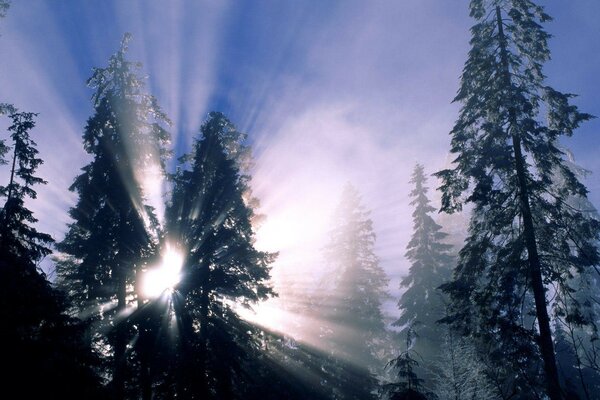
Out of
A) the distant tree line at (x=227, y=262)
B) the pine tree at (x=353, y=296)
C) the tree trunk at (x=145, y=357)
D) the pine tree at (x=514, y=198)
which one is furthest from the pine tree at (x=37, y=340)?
the pine tree at (x=353, y=296)

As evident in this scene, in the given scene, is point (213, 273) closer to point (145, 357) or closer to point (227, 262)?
point (227, 262)

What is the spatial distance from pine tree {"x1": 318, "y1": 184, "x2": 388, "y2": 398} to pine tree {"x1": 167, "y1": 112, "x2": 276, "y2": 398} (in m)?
12.9

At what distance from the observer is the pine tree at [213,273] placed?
1480 cm

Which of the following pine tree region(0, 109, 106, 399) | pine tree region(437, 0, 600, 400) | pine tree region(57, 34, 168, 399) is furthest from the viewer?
pine tree region(57, 34, 168, 399)

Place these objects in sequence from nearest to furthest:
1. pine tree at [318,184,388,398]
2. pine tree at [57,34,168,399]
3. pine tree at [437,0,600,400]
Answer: pine tree at [437,0,600,400]
pine tree at [57,34,168,399]
pine tree at [318,184,388,398]

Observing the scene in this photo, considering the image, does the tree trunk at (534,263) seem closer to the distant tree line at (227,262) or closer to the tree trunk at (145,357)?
the distant tree line at (227,262)

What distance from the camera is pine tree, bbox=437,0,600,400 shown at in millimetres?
12492

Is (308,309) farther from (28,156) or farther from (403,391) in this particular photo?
(28,156)

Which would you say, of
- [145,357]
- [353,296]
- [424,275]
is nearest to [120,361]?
[145,357]

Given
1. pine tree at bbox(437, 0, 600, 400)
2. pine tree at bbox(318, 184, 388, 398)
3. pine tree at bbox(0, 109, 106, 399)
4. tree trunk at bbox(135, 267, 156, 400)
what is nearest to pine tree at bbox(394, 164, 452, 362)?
pine tree at bbox(318, 184, 388, 398)

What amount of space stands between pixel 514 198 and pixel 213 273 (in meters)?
12.5

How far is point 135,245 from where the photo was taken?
18.4 m

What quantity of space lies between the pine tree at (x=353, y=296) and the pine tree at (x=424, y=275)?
284 centimetres

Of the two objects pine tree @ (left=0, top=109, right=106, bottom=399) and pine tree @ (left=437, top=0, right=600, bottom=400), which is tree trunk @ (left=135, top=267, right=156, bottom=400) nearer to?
pine tree @ (left=0, top=109, right=106, bottom=399)
